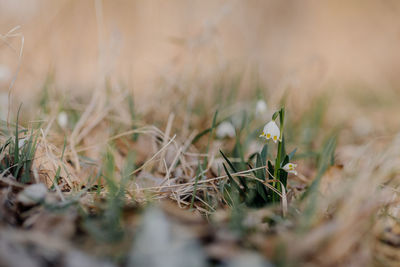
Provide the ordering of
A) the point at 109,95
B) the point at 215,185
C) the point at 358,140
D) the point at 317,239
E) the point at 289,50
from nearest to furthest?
the point at 317,239
the point at 215,185
the point at 109,95
the point at 358,140
the point at 289,50

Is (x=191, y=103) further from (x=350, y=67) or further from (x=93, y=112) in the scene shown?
(x=350, y=67)

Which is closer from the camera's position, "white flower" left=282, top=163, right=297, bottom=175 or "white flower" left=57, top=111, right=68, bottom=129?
"white flower" left=282, top=163, right=297, bottom=175

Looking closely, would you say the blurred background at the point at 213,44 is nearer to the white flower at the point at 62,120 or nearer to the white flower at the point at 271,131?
the white flower at the point at 62,120

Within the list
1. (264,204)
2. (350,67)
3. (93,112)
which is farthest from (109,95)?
(350,67)

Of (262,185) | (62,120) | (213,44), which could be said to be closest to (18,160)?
(62,120)

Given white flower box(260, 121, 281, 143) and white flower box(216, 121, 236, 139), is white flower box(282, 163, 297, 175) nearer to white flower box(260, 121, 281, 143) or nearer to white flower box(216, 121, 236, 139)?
white flower box(260, 121, 281, 143)

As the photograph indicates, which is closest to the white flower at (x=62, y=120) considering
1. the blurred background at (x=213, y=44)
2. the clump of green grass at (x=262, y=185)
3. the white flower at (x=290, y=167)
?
the blurred background at (x=213, y=44)

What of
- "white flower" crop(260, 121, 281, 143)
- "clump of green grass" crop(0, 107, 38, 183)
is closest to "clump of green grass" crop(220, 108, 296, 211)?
"white flower" crop(260, 121, 281, 143)

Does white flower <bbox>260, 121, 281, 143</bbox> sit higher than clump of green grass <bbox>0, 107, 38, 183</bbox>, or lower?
higher

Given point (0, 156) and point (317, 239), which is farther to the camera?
point (0, 156)
